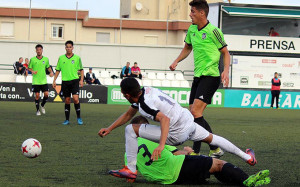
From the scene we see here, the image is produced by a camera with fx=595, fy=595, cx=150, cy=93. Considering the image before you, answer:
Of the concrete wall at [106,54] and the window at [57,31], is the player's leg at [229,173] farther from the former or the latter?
the window at [57,31]

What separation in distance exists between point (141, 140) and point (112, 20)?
141 ft

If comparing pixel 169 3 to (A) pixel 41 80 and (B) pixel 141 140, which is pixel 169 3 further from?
(B) pixel 141 140

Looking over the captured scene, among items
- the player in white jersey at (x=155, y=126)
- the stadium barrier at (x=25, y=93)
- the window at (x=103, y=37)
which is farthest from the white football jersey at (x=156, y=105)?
the window at (x=103, y=37)

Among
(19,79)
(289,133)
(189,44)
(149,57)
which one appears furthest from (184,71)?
(189,44)

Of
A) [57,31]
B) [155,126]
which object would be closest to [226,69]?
[155,126]

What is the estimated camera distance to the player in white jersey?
6.22 meters

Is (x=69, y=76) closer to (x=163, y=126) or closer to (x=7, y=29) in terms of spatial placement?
(x=163, y=126)

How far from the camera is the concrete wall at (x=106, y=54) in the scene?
3779 centimetres

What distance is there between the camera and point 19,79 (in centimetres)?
3080

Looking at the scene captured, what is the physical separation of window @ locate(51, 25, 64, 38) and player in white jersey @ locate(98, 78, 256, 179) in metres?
43.3

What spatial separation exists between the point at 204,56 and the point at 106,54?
30835 millimetres

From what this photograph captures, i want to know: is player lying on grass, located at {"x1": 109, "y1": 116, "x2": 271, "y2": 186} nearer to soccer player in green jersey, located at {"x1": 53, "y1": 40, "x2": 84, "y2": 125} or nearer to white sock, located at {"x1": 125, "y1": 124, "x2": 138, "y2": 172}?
white sock, located at {"x1": 125, "y1": 124, "x2": 138, "y2": 172}

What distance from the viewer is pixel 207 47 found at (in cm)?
872

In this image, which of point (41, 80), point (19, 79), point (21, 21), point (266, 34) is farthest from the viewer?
point (21, 21)
